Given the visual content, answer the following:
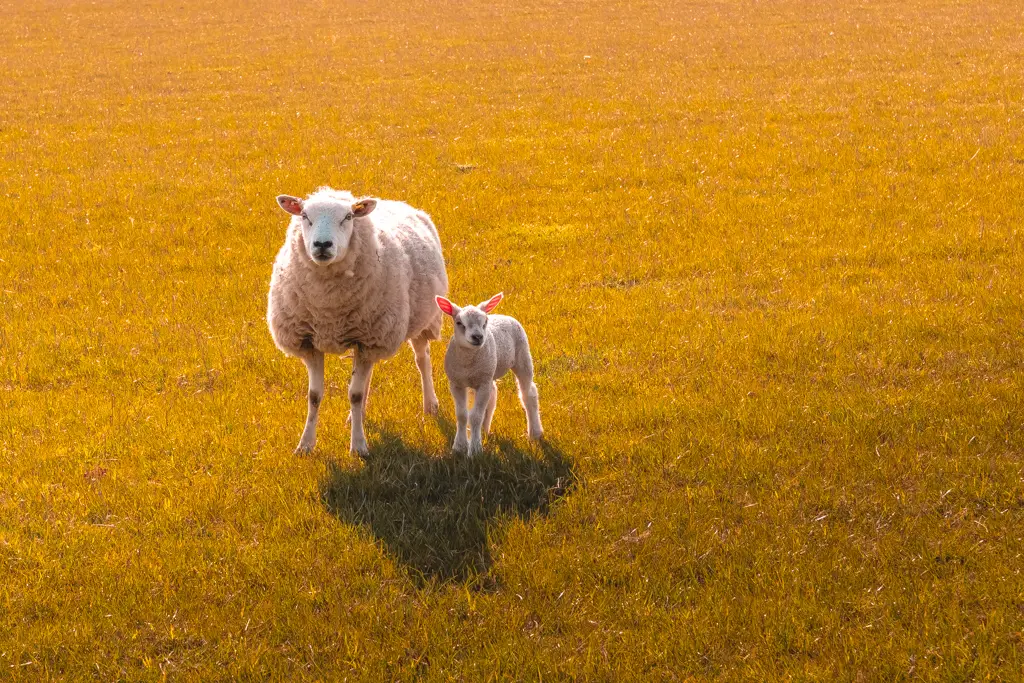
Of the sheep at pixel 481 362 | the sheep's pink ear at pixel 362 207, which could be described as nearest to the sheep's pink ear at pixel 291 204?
the sheep's pink ear at pixel 362 207

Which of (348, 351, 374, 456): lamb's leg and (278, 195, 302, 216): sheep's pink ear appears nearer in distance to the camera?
(278, 195, 302, 216): sheep's pink ear

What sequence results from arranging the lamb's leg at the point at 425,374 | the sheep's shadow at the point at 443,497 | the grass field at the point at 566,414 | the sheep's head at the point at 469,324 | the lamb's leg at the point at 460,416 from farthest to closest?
the lamb's leg at the point at 425,374, the lamb's leg at the point at 460,416, the sheep's head at the point at 469,324, the sheep's shadow at the point at 443,497, the grass field at the point at 566,414

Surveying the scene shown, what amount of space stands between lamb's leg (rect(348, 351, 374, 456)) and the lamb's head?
3.12 feet

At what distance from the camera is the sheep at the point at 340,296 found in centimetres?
771

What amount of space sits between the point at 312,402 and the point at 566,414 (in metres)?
2.04

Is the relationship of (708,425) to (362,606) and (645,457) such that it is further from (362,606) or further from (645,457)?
(362,606)

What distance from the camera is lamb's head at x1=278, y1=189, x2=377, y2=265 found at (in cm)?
738

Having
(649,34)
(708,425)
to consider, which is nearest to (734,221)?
(708,425)

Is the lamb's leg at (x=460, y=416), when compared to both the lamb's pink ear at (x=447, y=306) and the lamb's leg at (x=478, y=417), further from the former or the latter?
the lamb's pink ear at (x=447, y=306)

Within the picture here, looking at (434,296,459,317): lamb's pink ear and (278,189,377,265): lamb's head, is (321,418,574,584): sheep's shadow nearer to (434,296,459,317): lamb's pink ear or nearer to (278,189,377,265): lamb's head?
(434,296,459,317): lamb's pink ear

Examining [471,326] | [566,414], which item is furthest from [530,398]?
[471,326]

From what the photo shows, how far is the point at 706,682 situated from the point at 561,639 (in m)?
0.79

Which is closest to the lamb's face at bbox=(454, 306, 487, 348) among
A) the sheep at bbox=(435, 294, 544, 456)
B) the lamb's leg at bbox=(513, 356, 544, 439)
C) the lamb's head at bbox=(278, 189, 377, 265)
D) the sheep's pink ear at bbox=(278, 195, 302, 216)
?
the sheep at bbox=(435, 294, 544, 456)

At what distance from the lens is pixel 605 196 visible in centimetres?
1594
